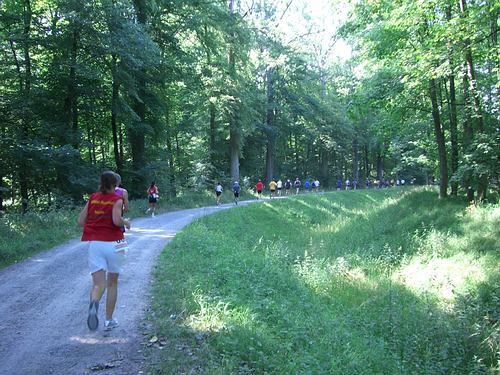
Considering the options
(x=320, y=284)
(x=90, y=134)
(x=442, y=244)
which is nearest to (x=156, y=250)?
(x=320, y=284)

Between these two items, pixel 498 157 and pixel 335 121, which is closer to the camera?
pixel 498 157

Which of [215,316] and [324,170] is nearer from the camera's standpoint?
[215,316]

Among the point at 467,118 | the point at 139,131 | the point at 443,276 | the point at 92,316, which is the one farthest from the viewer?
the point at 139,131

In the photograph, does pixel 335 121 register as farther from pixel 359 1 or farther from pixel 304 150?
pixel 359 1

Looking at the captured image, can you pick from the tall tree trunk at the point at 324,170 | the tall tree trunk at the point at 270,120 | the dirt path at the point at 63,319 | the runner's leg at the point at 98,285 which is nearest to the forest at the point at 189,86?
the tall tree trunk at the point at 270,120

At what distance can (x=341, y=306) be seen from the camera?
328 inches

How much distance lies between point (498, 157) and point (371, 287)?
7.09 meters

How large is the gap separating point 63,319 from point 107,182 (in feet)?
7.43

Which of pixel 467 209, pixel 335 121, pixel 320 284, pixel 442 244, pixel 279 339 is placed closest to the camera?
pixel 279 339

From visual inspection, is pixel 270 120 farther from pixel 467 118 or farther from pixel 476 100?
pixel 476 100

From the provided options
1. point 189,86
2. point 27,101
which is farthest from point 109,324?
point 189,86

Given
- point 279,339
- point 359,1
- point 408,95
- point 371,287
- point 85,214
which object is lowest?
point 371,287

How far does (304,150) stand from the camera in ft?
194

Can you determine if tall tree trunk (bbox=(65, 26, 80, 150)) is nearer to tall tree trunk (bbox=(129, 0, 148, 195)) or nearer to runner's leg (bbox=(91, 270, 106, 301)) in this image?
tall tree trunk (bbox=(129, 0, 148, 195))
